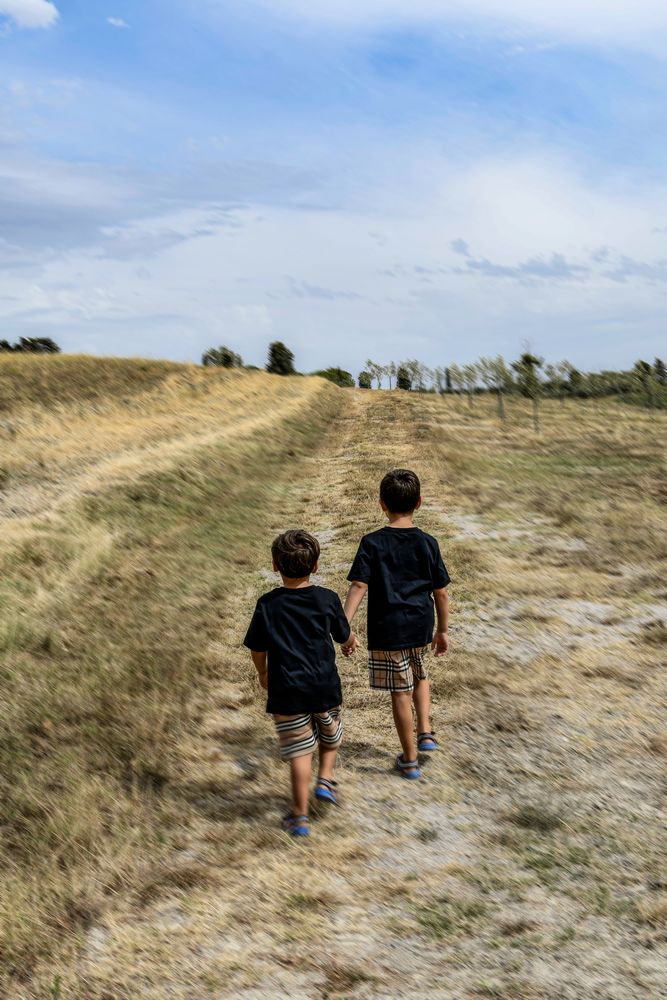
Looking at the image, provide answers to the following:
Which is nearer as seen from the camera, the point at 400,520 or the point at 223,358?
the point at 400,520

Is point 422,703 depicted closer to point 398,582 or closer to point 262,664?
point 398,582

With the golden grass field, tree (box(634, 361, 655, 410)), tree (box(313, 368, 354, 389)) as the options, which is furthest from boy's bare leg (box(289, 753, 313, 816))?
tree (box(313, 368, 354, 389))

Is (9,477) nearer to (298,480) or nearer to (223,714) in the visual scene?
(298,480)

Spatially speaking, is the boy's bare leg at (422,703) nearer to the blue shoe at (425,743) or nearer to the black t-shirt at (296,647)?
the blue shoe at (425,743)

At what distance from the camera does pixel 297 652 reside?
15.0 feet

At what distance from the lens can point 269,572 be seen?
1070 centimetres

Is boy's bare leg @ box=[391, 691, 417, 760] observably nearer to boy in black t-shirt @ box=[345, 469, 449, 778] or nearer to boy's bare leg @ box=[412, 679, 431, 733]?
boy in black t-shirt @ box=[345, 469, 449, 778]

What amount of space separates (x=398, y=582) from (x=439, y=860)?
1583 mm

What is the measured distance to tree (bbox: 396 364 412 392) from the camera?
10356 centimetres

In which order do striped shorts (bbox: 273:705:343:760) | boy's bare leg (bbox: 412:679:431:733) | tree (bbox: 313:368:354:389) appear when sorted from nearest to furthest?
striped shorts (bbox: 273:705:343:760)
boy's bare leg (bbox: 412:679:431:733)
tree (bbox: 313:368:354:389)

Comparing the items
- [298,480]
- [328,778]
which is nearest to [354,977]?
[328,778]

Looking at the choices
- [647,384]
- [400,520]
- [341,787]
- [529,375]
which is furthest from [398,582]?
[647,384]

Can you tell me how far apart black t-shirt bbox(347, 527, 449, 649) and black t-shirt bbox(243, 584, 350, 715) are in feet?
1.91

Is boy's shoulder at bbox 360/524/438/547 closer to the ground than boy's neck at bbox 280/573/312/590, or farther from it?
farther from it
